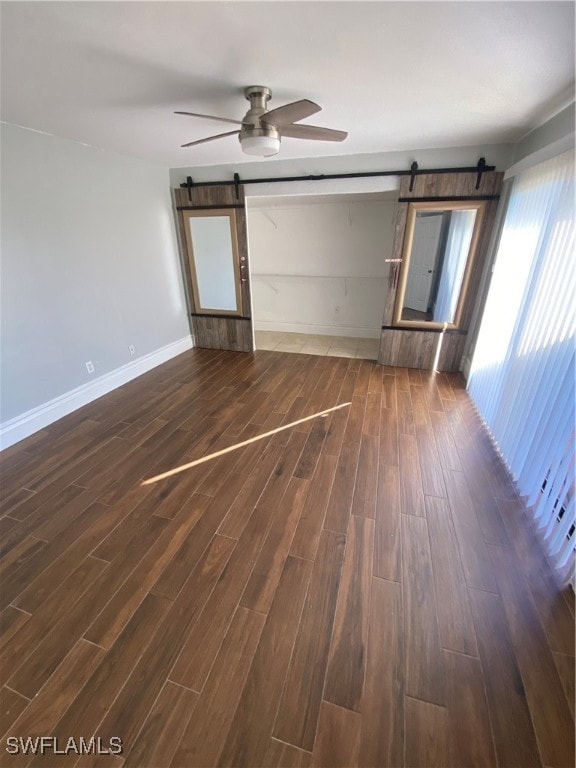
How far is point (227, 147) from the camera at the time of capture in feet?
10.2

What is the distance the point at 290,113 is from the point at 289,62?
0.22m

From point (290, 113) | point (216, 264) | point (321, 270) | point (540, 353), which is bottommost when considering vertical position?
point (540, 353)

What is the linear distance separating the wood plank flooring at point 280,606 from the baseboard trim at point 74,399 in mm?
184

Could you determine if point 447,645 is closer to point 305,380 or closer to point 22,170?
point 305,380

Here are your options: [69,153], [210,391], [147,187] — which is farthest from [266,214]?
[210,391]

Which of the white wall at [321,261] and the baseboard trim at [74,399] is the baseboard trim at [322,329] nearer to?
the white wall at [321,261]

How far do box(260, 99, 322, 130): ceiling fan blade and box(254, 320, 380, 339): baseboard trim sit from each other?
12.0 ft

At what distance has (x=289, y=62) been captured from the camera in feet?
5.27

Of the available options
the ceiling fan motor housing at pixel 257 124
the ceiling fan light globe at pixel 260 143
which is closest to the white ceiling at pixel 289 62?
the ceiling fan motor housing at pixel 257 124

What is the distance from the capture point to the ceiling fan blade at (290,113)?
169 cm

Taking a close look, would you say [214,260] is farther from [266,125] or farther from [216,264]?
[266,125]

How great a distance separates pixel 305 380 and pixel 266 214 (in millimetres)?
3189

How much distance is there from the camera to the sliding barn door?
13.3 feet

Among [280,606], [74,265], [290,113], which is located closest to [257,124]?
[290,113]
